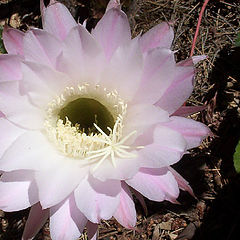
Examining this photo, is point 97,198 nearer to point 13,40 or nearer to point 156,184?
point 156,184

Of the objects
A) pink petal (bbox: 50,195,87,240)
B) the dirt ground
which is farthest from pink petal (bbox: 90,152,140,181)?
the dirt ground

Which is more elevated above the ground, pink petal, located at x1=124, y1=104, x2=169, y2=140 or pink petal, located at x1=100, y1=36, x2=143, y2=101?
pink petal, located at x1=100, y1=36, x2=143, y2=101

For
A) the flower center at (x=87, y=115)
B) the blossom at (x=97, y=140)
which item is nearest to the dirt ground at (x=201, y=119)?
the flower center at (x=87, y=115)

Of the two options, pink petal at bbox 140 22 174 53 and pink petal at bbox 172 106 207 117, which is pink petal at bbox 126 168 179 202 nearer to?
pink petal at bbox 172 106 207 117

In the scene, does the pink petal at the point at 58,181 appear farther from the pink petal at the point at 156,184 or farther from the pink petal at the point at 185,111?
the pink petal at the point at 185,111

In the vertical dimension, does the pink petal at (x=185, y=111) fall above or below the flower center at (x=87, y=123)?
above

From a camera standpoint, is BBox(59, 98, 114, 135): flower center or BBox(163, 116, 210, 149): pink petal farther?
BBox(59, 98, 114, 135): flower center

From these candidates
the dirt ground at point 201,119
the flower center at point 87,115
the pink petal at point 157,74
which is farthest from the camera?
the dirt ground at point 201,119
